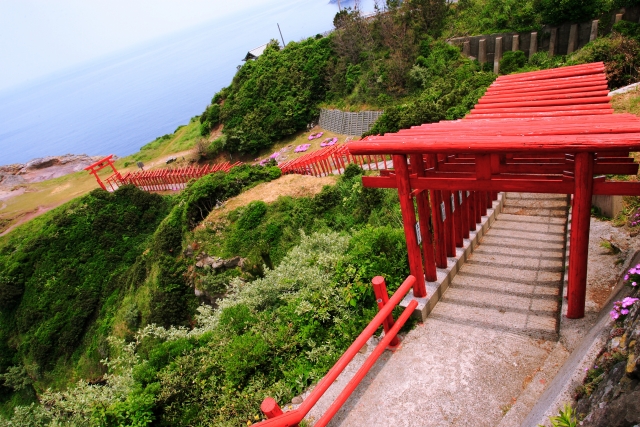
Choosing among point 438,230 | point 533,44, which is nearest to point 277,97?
point 533,44

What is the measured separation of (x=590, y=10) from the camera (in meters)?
17.5

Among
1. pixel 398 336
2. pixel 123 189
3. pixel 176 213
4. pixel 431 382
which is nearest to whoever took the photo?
pixel 431 382

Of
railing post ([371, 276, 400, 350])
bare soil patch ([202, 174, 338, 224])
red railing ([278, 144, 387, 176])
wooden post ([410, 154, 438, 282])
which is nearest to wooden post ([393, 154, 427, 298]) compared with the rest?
wooden post ([410, 154, 438, 282])

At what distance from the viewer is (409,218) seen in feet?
14.7

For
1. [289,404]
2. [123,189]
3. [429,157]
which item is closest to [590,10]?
[429,157]

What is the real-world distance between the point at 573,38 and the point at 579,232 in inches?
786

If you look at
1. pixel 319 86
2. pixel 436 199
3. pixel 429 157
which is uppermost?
pixel 429 157

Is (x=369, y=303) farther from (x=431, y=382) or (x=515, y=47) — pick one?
(x=515, y=47)

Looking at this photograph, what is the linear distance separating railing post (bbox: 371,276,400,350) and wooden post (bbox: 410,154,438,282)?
35.3 inches

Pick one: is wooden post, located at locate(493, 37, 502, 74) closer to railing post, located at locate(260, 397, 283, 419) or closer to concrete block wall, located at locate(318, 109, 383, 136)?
concrete block wall, located at locate(318, 109, 383, 136)

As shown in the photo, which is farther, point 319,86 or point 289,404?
point 319,86

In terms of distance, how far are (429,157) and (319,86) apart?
25.2 meters

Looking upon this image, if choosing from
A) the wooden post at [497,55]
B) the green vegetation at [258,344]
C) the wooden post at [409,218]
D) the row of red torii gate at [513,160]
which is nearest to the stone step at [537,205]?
the row of red torii gate at [513,160]

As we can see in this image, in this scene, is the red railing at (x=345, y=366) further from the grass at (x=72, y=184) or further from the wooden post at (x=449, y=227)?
the grass at (x=72, y=184)
